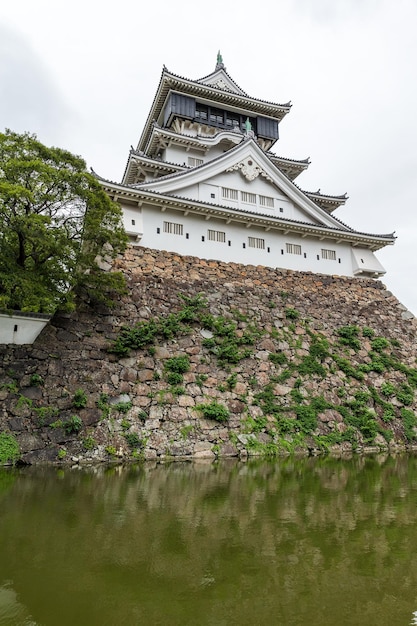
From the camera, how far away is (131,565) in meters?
4.34

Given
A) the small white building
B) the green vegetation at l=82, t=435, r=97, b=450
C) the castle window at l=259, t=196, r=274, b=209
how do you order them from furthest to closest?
the castle window at l=259, t=196, r=274, b=209 → the small white building → the green vegetation at l=82, t=435, r=97, b=450

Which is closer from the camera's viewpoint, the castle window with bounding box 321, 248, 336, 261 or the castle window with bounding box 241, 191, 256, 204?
the castle window with bounding box 241, 191, 256, 204

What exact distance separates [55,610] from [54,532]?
2.01 meters

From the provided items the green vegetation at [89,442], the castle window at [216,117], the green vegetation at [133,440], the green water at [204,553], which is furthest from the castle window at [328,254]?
the green vegetation at [89,442]

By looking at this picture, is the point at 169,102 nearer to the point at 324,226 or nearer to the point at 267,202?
the point at 267,202

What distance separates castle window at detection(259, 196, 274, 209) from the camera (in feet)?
68.0

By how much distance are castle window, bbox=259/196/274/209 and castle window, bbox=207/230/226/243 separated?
3.12m

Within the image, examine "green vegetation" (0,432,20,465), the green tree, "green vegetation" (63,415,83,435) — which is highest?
the green tree

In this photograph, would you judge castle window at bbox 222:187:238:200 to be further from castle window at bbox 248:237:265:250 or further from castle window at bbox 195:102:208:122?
castle window at bbox 195:102:208:122

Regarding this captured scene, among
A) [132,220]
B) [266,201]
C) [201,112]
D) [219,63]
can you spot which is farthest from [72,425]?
[219,63]

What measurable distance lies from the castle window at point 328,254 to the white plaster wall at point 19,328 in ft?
46.4

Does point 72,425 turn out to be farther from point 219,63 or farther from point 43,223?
point 219,63

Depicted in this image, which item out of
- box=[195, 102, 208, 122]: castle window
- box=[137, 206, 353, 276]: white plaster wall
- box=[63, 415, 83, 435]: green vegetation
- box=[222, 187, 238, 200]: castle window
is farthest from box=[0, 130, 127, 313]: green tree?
box=[195, 102, 208, 122]: castle window

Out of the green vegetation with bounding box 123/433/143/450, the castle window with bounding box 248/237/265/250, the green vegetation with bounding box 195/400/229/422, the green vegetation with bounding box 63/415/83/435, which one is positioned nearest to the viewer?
the green vegetation with bounding box 63/415/83/435
